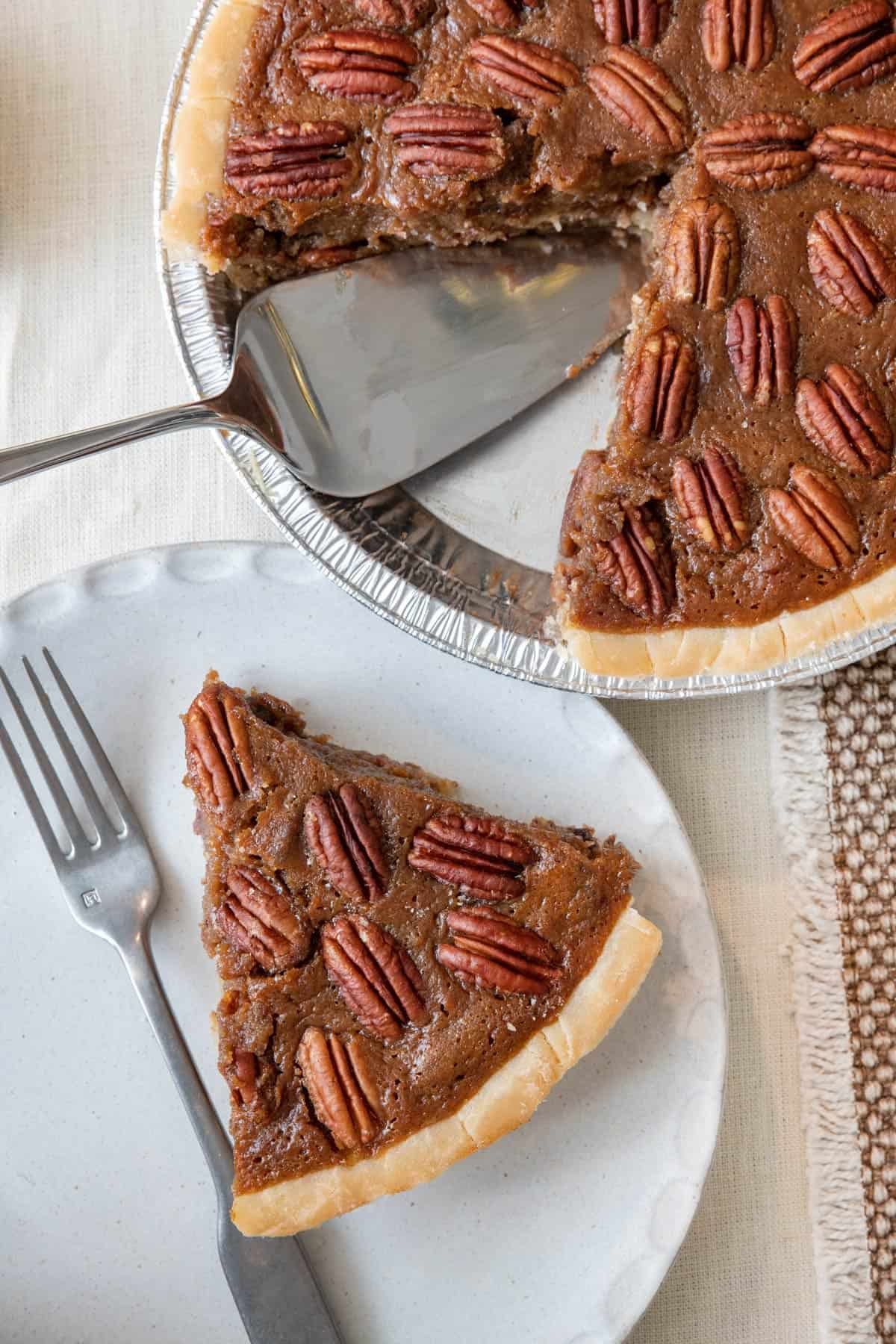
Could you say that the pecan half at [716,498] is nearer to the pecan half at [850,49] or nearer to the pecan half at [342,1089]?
the pecan half at [850,49]

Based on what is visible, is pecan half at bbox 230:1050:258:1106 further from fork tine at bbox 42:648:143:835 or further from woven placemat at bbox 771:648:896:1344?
woven placemat at bbox 771:648:896:1344

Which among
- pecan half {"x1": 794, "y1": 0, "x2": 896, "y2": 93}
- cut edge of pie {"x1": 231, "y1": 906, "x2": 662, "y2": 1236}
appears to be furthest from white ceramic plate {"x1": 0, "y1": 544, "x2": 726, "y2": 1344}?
pecan half {"x1": 794, "y1": 0, "x2": 896, "y2": 93}

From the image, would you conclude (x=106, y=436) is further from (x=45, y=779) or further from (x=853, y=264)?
(x=853, y=264)

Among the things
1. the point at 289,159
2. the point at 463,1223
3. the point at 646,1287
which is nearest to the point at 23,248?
the point at 289,159

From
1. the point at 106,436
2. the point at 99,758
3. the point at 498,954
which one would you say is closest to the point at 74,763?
the point at 99,758

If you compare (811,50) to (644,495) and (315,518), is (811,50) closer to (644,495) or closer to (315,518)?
(644,495)

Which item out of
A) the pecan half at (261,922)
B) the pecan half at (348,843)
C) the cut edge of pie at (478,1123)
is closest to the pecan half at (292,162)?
the pecan half at (348,843)
